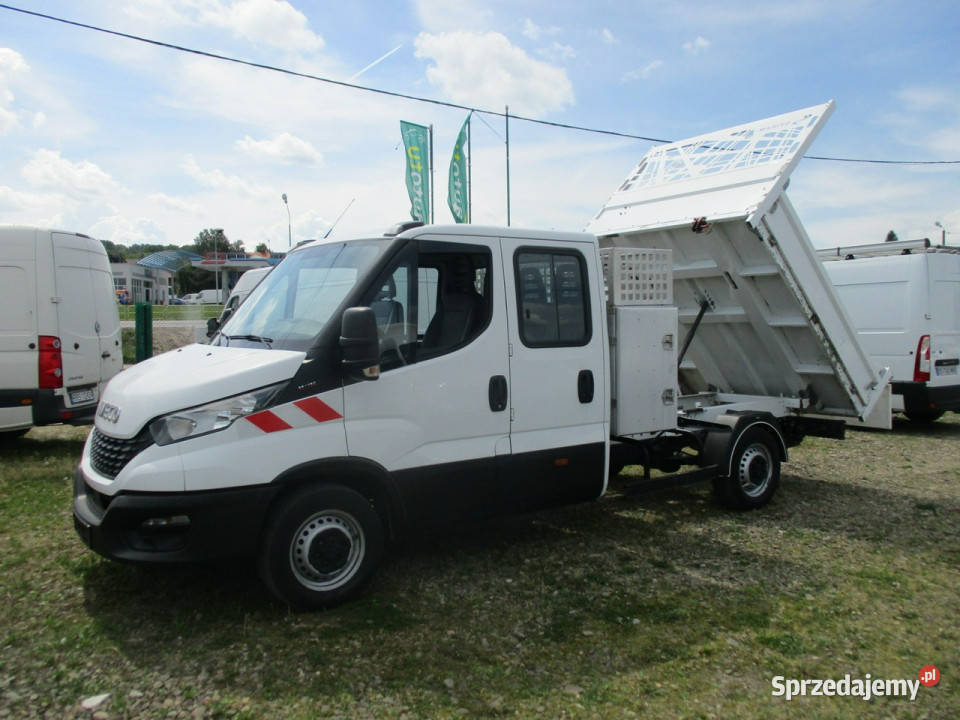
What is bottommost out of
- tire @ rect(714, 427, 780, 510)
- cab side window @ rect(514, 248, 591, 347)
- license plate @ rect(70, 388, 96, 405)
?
tire @ rect(714, 427, 780, 510)

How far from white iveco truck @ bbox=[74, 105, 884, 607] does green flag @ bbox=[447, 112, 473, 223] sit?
1267cm

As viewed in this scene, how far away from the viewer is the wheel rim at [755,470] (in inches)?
261

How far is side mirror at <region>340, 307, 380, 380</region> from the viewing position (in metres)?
4.11

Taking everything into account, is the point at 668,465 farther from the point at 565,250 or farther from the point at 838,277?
the point at 838,277

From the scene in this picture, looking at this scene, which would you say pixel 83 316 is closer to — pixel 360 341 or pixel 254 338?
pixel 254 338

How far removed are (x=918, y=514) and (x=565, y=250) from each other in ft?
13.4

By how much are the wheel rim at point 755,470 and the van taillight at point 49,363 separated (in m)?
7.46

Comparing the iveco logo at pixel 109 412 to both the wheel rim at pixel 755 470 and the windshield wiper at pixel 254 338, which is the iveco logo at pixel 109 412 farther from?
the wheel rim at pixel 755 470

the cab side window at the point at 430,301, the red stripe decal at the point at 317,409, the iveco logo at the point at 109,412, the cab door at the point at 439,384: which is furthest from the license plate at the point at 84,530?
the cab side window at the point at 430,301

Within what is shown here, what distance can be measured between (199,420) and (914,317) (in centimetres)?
992

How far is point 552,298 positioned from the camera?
523 cm

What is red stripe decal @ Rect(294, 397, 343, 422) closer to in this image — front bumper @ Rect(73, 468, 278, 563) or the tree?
front bumper @ Rect(73, 468, 278, 563)

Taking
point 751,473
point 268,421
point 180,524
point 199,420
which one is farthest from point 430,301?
point 751,473

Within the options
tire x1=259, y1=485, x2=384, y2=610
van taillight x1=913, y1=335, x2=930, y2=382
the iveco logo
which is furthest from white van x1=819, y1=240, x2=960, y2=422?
the iveco logo
